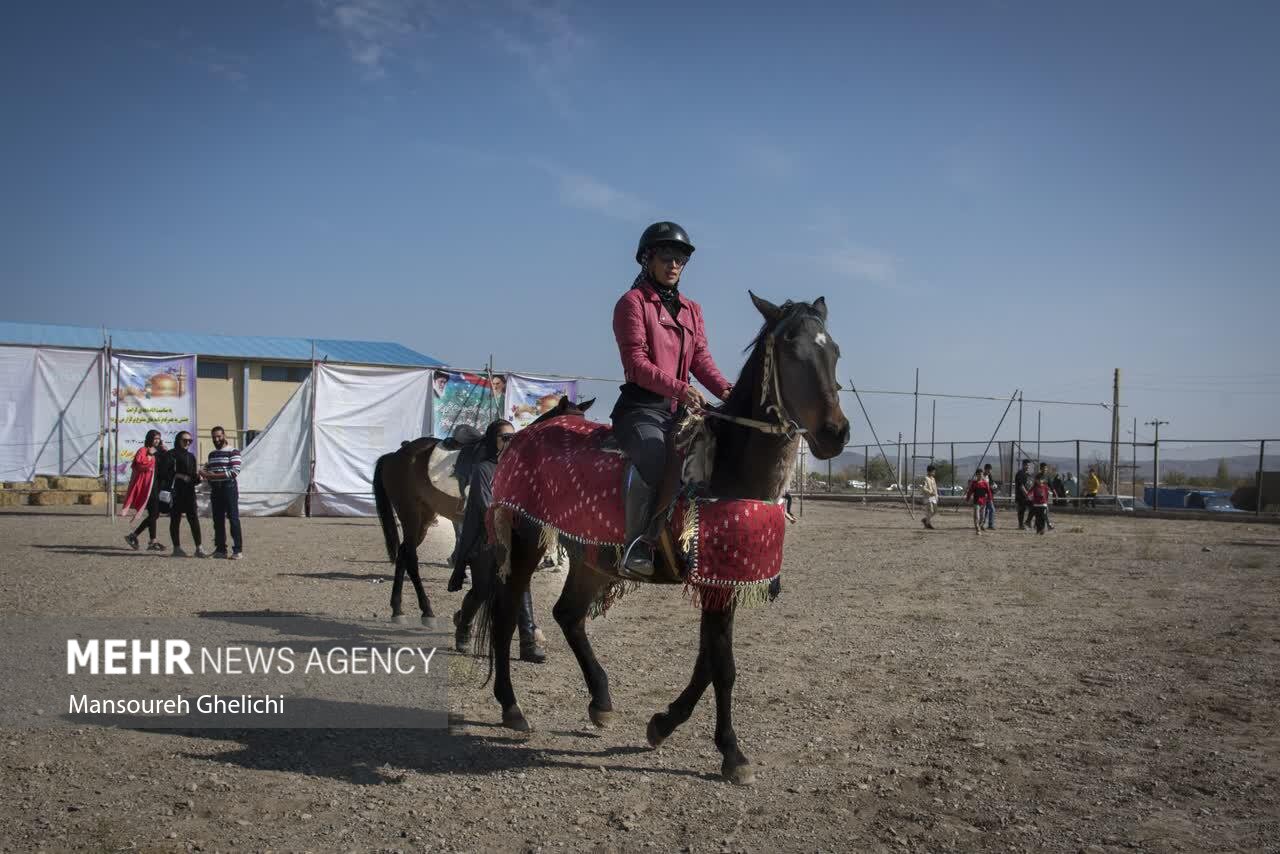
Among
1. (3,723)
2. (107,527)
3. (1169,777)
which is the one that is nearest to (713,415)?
(1169,777)

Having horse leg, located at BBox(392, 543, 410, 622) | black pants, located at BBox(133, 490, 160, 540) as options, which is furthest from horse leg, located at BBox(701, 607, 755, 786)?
black pants, located at BBox(133, 490, 160, 540)

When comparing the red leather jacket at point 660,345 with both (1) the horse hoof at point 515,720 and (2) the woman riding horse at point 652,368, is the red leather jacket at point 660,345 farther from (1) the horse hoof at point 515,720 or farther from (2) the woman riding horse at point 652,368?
(1) the horse hoof at point 515,720

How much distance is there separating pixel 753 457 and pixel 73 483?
91.3ft

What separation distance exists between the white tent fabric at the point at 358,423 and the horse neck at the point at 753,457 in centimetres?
1896

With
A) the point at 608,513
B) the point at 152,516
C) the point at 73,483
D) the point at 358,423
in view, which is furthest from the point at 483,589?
the point at 73,483

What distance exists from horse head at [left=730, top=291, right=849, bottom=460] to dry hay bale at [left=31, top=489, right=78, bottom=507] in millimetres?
27046

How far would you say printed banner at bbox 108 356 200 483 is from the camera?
831 inches

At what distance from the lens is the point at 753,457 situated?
4539 mm

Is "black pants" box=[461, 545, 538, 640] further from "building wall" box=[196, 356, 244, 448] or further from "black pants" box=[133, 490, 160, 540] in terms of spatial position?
"building wall" box=[196, 356, 244, 448]

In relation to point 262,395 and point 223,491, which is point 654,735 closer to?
point 223,491

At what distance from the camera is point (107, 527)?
61.7ft

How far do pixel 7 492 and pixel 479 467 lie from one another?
23811 millimetres

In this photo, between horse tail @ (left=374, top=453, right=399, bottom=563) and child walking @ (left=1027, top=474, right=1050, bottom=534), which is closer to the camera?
horse tail @ (left=374, top=453, right=399, bottom=563)

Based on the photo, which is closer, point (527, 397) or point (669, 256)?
point (669, 256)
